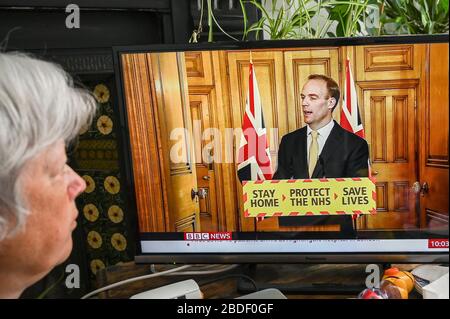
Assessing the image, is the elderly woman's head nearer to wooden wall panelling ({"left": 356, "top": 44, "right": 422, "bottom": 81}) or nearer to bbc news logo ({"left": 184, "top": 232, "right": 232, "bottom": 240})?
bbc news logo ({"left": 184, "top": 232, "right": 232, "bottom": 240})

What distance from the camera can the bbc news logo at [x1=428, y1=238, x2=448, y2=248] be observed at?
2.79 feet

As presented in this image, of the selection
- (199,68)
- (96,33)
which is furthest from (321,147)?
(96,33)

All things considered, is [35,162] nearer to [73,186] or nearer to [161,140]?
[73,186]

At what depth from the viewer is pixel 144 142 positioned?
2.90 feet

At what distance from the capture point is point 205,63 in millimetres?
837

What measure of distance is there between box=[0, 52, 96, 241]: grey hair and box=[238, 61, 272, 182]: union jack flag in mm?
295

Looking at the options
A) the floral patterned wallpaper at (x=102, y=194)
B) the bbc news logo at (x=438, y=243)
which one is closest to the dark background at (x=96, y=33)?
the floral patterned wallpaper at (x=102, y=194)

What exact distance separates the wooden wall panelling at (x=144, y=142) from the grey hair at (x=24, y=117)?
0.52 feet

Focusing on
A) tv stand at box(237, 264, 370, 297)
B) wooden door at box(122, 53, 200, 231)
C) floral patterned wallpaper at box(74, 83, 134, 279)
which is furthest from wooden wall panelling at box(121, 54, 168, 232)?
tv stand at box(237, 264, 370, 297)

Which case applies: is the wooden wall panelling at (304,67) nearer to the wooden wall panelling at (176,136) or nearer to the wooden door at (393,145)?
the wooden door at (393,145)

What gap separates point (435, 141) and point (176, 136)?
1.48 ft

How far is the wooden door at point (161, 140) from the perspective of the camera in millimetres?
852
